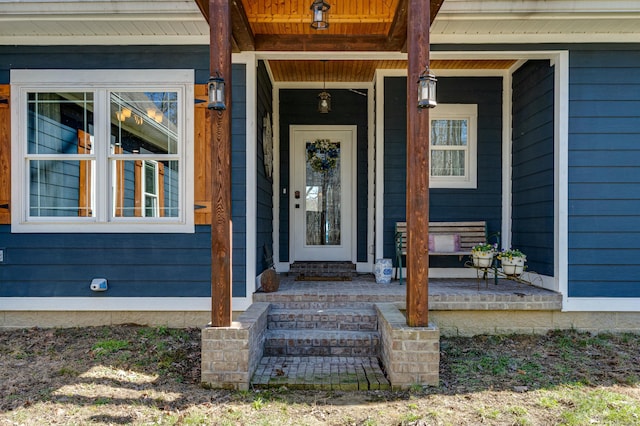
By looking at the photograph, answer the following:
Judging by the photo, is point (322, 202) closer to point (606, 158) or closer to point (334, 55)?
point (334, 55)

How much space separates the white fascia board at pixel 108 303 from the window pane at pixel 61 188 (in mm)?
874

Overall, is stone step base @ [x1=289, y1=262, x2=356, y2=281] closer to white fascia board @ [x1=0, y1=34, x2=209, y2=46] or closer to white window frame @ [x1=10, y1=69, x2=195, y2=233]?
white window frame @ [x1=10, y1=69, x2=195, y2=233]

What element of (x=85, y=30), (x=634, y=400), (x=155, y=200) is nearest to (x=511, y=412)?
(x=634, y=400)

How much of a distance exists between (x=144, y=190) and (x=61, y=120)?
1.12m

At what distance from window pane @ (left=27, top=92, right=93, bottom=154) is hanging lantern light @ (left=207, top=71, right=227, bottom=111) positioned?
6.77 ft

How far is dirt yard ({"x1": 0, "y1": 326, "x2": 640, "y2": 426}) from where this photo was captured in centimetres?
258

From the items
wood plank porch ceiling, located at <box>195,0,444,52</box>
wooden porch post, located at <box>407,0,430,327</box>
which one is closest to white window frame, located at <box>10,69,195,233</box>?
wood plank porch ceiling, located at <box>195,0,444,52</box>

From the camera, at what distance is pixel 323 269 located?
5.70 meters

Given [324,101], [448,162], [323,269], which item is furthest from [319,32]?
[323,269]

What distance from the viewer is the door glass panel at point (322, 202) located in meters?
6.01

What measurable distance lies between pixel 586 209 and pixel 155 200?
14.4 ft

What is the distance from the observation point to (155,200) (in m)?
4.32

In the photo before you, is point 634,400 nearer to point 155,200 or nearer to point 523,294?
point 523,294

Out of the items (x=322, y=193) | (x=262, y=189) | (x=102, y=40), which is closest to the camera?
(x=102, y=40)
